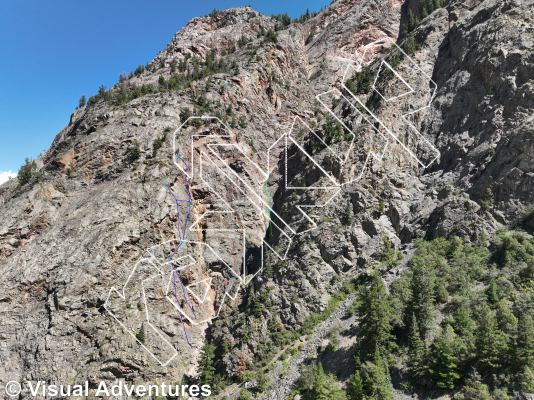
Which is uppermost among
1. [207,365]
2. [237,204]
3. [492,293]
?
[237,204]

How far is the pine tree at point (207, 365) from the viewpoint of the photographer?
103ft

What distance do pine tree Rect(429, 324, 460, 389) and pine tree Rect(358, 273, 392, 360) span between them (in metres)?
4.02

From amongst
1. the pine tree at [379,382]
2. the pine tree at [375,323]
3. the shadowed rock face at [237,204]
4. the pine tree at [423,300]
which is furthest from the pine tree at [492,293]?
the pine tree at [379,382]

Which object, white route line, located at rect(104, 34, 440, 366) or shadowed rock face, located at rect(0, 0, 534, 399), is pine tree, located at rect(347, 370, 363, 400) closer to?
shadowed rock face, located at rect(0, 0, 534, 399)

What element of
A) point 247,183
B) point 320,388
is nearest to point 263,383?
point 320,388

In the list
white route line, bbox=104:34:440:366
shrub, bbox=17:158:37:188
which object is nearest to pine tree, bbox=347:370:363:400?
white route line, bbox=104:34:440:366

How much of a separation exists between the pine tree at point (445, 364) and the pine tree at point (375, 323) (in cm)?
402

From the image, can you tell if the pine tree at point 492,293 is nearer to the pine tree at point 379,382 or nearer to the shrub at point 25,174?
the pine tree at point 379,382

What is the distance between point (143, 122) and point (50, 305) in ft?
99.8

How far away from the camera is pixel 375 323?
24812 millimetres

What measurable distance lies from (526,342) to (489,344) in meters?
1.96

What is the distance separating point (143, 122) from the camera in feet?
164

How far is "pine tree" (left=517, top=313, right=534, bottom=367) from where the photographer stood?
18.2m

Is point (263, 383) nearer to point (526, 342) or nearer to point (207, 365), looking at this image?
point (207, 365)
